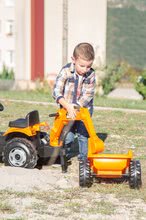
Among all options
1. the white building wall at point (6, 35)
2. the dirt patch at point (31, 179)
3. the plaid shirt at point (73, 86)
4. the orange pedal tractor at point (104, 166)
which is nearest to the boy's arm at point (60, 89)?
the plaid shirt at point (73, 86)

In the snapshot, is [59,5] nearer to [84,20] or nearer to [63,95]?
[84,20]

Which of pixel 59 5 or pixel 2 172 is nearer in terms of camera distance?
pixel 2 172

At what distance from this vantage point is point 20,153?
7.20 meters

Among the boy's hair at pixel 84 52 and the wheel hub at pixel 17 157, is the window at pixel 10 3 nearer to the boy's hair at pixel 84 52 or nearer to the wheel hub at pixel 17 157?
the wheel hub at pixel 17 157

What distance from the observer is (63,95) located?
23.8ft

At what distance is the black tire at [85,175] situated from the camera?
6.43m

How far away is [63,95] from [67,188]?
1.19 metres

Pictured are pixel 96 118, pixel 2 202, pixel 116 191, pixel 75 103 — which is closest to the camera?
pixel 2 202

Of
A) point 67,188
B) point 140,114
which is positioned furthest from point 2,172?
point 140,114

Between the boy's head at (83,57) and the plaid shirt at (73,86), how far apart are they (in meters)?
0.24

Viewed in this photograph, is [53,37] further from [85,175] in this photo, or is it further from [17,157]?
[85,175]

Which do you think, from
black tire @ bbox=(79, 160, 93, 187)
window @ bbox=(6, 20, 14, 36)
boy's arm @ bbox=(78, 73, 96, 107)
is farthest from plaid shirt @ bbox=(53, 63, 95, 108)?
window @ bbox=(6, 20, 14, 36)

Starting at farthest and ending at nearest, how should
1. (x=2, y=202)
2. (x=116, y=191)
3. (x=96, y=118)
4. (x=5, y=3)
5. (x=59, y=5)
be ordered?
(x=5, y=3)
(x=59, y=5)
(x=96, y=118)
(x=116, y=191)
(x=2, y=202)

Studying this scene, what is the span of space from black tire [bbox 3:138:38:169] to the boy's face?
0.93m
